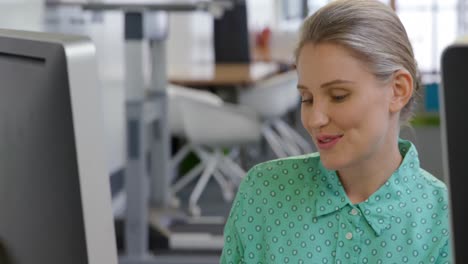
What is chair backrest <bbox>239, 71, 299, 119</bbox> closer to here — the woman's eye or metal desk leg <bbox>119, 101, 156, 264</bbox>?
metal desk leg <bbox>119, 101, 156, 264</bbox>

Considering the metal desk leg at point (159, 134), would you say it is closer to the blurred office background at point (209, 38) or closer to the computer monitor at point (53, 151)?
the blurred office background at point (209, 38)

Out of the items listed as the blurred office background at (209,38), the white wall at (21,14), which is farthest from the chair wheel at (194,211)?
the white wall at (21,14)

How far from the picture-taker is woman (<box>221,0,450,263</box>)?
52.3 inches

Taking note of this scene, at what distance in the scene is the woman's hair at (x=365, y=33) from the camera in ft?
4.47

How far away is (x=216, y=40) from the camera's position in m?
7.55

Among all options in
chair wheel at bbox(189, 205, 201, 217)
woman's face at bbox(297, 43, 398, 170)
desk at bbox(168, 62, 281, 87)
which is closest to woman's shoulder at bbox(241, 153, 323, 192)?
woman's face at bbox(297, 43, 398, 170)

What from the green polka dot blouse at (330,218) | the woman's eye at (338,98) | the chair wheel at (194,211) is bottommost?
the chair wheel at (194,211)

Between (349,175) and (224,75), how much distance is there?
4.62 meters

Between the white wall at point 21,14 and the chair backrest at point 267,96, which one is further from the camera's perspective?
the chair backrest at point 267,96

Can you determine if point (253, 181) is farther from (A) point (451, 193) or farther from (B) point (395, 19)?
(A) point (451, 193)

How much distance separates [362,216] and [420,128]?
4.36m

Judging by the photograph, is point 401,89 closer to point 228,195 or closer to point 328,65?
point 328,65

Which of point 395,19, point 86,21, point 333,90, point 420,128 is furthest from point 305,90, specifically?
point 420,128

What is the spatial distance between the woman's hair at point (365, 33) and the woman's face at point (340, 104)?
0.05ft
